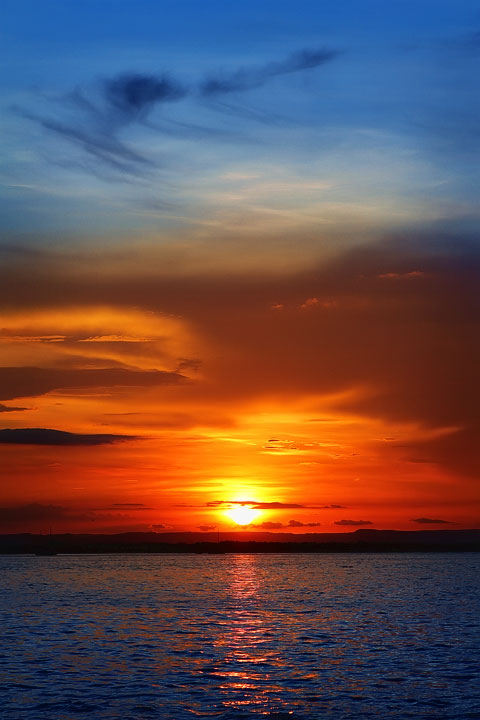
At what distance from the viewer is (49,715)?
35469 millimetres

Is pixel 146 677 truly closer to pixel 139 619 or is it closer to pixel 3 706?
pixel 3 706

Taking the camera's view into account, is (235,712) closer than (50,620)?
Yes

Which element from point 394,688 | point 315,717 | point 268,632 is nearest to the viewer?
point 315,717

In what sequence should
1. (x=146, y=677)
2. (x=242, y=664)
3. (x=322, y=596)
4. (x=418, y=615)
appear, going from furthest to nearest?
1. (x=322, y=596)
2. (x=418, y=615)
3. (x=242, y=664)
4. (x=146, y=677)

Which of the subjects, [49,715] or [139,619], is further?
[139,619]

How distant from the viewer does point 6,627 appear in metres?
72.2

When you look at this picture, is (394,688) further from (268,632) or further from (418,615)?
(418,615)

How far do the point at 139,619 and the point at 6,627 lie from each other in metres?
13.4

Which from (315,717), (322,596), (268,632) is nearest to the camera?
(315,717)

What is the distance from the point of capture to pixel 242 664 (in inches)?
1962

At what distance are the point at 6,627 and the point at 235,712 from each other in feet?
138


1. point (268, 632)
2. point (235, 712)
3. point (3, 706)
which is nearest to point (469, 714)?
point (235, 712)

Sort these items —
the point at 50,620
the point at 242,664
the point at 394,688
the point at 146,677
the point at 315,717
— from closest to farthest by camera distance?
the point at 315,717, the point at 394,688, the point at 146,677, the point at 242,664, the point at 50,620

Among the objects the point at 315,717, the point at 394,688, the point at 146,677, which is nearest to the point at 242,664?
the point at 146,677
